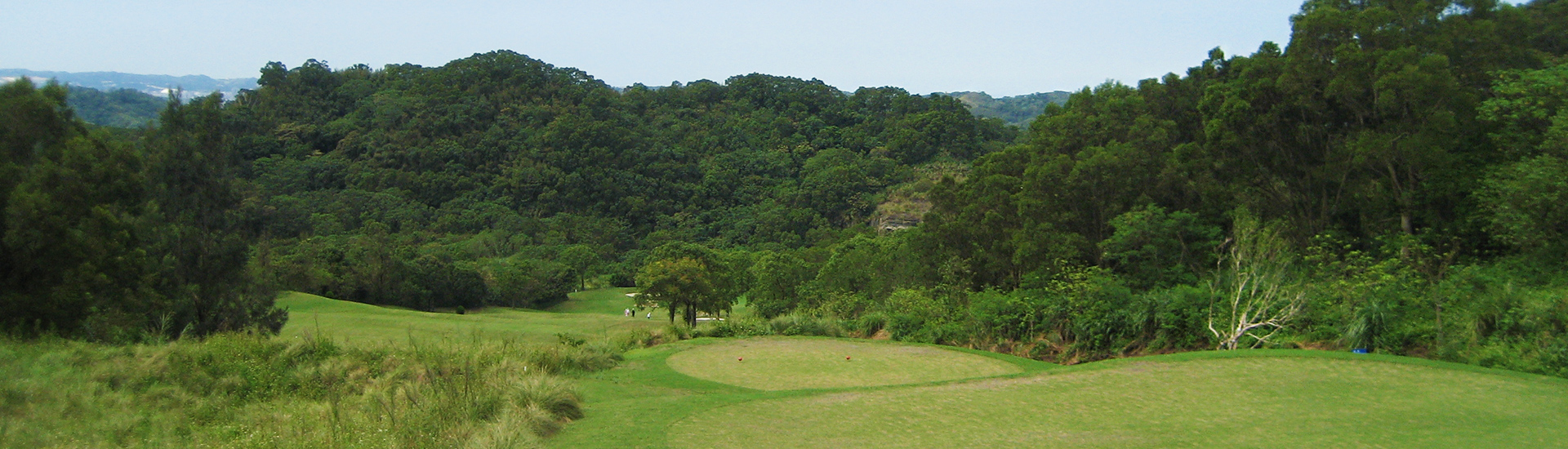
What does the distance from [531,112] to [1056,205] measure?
82572 millimetres

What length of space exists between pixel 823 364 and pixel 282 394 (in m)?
7.03

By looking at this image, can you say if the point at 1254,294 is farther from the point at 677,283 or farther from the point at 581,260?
the point at 581,260

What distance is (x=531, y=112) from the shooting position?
322 feet

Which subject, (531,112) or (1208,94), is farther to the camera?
(531,112)

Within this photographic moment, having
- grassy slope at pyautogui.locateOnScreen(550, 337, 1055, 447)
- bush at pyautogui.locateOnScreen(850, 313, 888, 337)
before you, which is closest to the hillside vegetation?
bush at pyautogui.locateOnScreen(850, 313, 888, 337)

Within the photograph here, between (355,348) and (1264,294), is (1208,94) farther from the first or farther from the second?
(355,348)

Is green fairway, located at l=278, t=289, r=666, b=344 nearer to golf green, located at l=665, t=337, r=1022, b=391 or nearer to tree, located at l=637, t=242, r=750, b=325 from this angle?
tree, located at l=637, t=242, r=750, b=325

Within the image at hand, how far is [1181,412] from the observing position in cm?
942

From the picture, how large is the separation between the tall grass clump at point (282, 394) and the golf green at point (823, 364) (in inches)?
68.2

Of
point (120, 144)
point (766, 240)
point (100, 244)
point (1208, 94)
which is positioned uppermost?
point (1208, 94)

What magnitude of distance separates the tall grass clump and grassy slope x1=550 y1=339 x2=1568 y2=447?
2.46ft

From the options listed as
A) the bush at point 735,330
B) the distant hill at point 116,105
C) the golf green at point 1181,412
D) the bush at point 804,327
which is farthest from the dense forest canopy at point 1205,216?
the distant hill at point 116,105

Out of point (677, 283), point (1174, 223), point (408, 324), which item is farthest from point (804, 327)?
point (677, 283)

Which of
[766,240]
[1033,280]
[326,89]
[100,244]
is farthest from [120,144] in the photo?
[326,89]
